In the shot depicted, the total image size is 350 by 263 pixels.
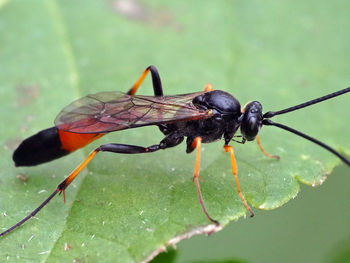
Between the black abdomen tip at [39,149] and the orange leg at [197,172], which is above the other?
the black abdomen tip at [39,149]

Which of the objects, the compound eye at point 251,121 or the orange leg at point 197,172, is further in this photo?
the compound eye at point 251,121

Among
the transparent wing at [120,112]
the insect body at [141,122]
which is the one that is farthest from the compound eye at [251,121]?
the transparent wing at [120,112]

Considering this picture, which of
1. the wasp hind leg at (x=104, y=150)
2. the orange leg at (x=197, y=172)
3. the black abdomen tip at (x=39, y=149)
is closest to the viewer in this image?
the orange leg at (x=197, y=172)

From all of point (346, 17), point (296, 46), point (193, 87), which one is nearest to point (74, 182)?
point (193, 87)

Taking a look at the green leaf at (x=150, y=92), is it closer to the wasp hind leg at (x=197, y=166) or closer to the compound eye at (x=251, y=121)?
the wasp hind leg at (x=197, y=166)

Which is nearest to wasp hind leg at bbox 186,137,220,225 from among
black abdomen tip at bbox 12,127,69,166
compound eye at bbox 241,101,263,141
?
compound eye at bbox 241,101,263,141

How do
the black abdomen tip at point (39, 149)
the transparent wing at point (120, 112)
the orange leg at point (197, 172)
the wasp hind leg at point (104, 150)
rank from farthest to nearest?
the black abdomen tip at point (39, 149)
the transparent wing at point (120, 112)
the wasp hind leg at point (104, 150)
the orange leg at point (197, 172)

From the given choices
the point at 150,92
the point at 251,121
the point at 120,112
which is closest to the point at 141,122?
the point at 120,112

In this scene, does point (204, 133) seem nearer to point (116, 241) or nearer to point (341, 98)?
point (116, 241)
